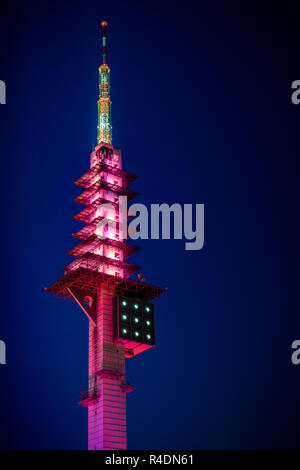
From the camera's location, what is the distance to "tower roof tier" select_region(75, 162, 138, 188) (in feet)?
449

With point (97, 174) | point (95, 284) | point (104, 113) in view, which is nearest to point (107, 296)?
point (95, 284)

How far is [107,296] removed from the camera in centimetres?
12462

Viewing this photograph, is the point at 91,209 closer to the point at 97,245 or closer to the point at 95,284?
the point at 97,245

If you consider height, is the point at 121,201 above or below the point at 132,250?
above

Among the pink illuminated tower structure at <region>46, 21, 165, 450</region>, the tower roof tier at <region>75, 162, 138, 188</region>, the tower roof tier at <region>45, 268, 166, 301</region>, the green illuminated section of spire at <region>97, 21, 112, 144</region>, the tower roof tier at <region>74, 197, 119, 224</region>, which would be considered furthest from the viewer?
the green illuminated section of spire at <region>97, 21, 112, 144</region>

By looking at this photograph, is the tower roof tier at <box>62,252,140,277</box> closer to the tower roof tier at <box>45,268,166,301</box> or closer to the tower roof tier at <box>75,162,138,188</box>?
the tower roof tier at <box>45,268,166,301</box>

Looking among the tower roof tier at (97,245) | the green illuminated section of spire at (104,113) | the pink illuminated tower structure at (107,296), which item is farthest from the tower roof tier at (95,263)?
the green illuminated section of spire at (104,113)

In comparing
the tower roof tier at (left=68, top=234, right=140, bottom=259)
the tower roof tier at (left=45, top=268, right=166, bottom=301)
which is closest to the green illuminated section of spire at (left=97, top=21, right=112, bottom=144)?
the tower roof tier at (left=68, top=234, right=140, bottom=259)

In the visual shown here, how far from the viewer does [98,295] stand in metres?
126

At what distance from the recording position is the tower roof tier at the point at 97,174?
449ft
